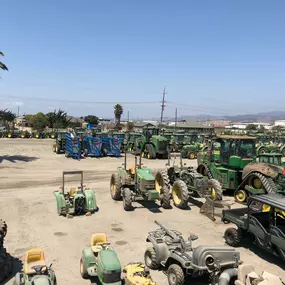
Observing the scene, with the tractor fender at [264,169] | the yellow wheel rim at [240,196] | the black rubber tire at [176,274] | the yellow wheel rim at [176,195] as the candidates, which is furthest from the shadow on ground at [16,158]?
the black rubber tire at [176,274]

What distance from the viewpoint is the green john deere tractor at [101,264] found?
5.72 m

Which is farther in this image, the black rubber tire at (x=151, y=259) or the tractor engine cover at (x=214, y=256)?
the black rubber tire at (x=151, y=259)

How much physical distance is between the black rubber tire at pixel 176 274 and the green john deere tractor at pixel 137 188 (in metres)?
4.67

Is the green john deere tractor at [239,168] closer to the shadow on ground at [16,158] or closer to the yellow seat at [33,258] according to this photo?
the yellow seat at [33,258]

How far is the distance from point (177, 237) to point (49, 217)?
544 centimetres

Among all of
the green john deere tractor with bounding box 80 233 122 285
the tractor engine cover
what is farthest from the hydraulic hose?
the green john deere tractor with bounding box 80 233 122 285

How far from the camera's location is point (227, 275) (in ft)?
19.3

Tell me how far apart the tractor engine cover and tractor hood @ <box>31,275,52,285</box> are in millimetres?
2674

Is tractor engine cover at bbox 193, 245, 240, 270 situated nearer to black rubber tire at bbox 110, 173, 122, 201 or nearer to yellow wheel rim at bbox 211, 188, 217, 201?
yellow wheel rim at bbox 211, 188, 217, 201

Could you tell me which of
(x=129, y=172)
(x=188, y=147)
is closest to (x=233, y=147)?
(x=129, y=172)

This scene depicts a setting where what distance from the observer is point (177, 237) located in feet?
23.0

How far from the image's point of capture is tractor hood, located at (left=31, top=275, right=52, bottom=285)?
5340 mm

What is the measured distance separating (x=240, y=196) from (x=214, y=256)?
7578mm

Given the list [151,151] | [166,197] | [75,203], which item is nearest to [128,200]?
[166,197]
